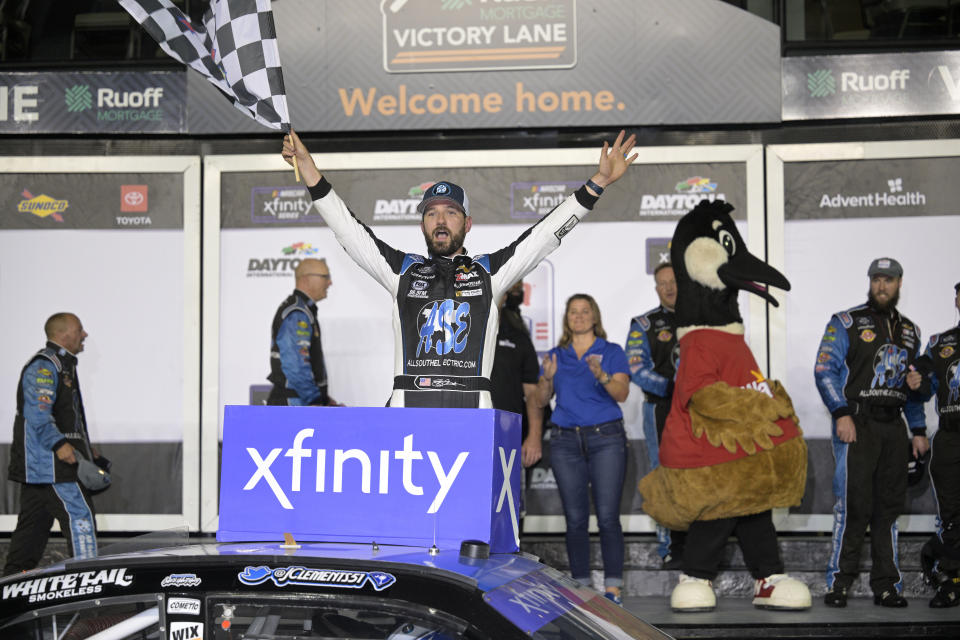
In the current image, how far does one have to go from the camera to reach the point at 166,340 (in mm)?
8383

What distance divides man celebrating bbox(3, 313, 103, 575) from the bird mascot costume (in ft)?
11.8

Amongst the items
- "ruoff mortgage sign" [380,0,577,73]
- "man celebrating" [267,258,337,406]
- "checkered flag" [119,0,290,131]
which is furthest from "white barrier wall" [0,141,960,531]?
"checkered flag" [119,0,290,131]

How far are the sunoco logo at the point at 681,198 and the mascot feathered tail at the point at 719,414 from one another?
1637 millimetres

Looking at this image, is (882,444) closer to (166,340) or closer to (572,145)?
(572,145)

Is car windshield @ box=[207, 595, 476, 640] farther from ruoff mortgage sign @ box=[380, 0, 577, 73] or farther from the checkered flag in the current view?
ruoff mortgage sign @ box=[380, 0, 577, 73]

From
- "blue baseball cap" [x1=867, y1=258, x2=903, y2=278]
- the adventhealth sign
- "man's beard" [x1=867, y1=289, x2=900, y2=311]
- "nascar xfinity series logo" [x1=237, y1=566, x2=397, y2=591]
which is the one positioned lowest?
"nascar xfinity series logo" [x1=237, y1=566, x2=397, y2=591]

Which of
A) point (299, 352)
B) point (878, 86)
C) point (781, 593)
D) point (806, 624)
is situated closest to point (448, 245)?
point (806, 624)

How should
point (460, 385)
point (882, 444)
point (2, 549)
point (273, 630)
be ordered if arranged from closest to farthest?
point (273, 630) < point (460, 385) < point (882, 444) < point (2, 549)

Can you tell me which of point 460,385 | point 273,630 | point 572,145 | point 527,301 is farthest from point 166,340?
point 273,630

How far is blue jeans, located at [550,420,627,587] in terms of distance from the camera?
22.9 feet

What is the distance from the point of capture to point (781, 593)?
6379 millimetres

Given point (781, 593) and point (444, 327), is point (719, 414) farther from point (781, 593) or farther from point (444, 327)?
point (444, 327)

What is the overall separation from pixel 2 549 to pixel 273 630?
21.3 ft

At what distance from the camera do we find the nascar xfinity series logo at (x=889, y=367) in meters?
7.05
